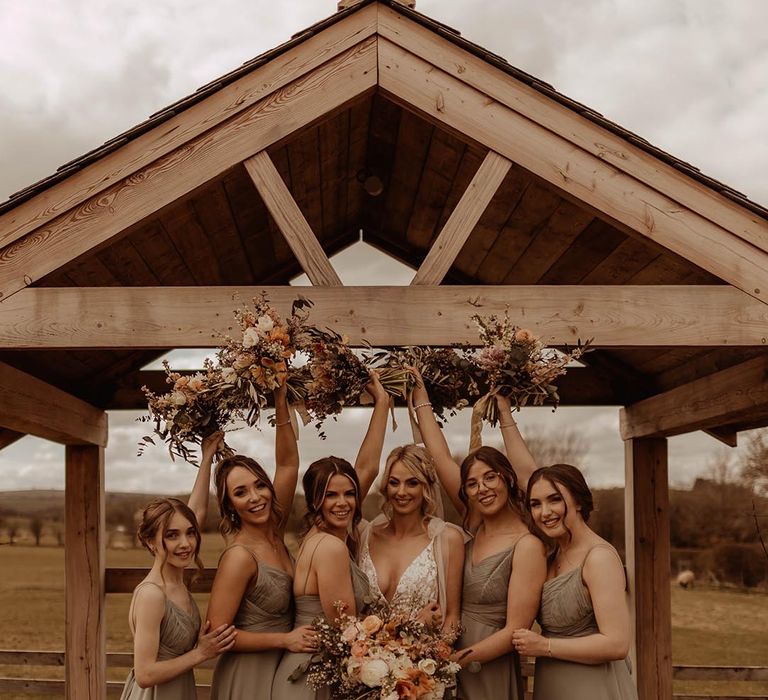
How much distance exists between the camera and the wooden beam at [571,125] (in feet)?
14.9

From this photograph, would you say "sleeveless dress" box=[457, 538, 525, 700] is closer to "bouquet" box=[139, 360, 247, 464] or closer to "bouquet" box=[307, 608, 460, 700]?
"bouquet" box=[307, 608, 460, 700]

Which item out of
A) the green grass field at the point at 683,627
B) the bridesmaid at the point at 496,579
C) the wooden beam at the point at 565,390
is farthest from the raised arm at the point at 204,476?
the green grass field at the point at 683,627

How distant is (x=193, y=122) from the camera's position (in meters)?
4.55

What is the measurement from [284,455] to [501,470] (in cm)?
111


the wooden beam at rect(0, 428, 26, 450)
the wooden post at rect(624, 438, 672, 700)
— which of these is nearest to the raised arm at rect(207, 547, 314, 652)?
the wooden beam at rect(0, 428, 26, 450)

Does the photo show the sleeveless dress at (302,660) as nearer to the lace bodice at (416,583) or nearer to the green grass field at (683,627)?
the lace bodice at (416,583)

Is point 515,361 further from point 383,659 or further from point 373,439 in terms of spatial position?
point 383,659

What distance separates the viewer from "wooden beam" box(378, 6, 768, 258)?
14.9 feet

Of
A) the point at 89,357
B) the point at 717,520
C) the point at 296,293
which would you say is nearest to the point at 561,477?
the point at 296,293

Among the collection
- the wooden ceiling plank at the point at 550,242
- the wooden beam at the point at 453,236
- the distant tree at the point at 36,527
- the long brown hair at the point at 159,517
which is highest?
the wooden ceiling plank at the point at 550,242

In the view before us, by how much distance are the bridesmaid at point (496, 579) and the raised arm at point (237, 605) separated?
818 mm

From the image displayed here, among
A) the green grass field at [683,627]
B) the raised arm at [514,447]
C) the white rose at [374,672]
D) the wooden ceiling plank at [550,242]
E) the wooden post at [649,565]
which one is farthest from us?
the green grass field at [683,627]

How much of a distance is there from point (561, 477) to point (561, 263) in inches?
111

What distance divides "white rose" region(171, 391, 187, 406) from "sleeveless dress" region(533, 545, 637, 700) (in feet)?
6.70
